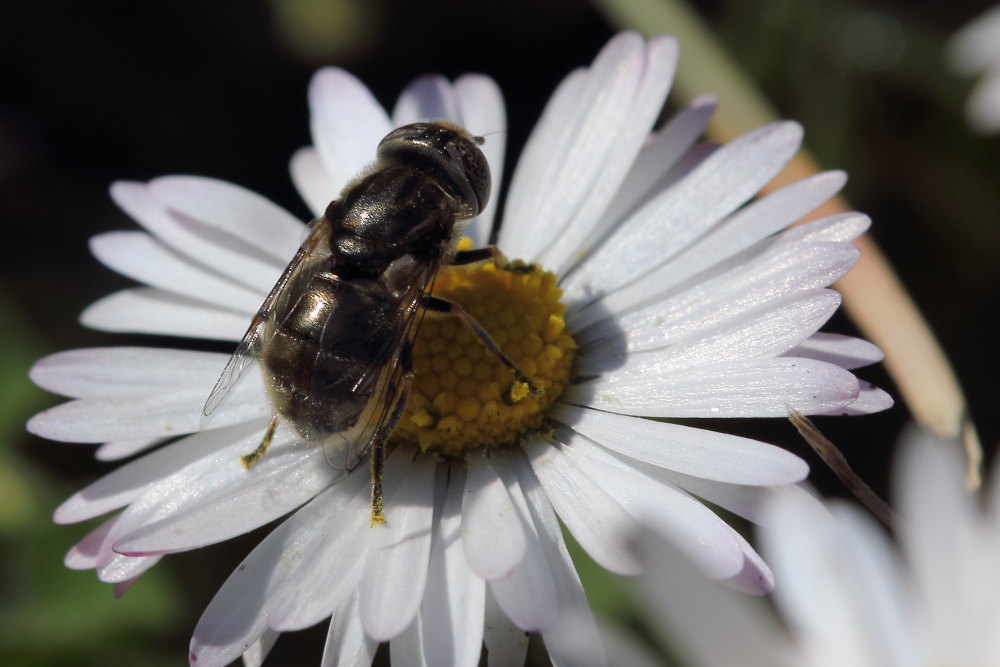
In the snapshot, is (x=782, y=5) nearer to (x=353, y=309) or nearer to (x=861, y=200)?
(x=861, y=200)

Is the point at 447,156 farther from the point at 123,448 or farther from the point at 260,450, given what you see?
the point at 123,448

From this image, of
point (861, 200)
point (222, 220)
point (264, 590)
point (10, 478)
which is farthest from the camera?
point (861, 200)

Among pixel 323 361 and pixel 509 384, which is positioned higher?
pixel 323 361

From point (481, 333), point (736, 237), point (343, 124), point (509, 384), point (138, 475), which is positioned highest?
point (736, 237)

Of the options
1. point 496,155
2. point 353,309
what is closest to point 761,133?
point 496,155

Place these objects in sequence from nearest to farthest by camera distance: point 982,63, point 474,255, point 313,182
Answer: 1. point 474,255
2. point 313,182
3. point 982,63

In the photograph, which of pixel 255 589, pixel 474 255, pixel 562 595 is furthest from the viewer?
pixel 474 255

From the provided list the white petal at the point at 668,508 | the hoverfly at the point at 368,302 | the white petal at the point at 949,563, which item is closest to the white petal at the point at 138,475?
the hoverfly at the point at 368,302

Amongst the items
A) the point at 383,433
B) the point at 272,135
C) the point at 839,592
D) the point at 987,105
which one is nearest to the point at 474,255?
the point at 383,433
